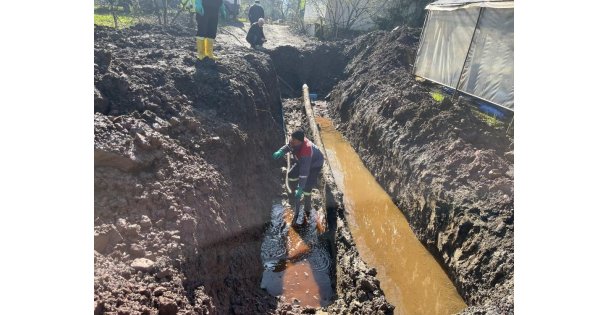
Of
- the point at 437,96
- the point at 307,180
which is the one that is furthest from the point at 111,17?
the point at 307,180

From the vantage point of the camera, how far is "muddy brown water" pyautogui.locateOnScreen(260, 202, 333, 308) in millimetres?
5312

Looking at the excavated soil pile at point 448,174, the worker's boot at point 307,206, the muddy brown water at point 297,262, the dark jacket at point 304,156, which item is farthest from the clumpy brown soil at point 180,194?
the excavated soil pile at point 448,174

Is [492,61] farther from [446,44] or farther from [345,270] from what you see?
[345,270]

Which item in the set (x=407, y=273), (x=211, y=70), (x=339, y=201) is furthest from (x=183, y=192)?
(x=211, y=70)

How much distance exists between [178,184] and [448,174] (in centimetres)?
444

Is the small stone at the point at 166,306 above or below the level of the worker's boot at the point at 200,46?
below

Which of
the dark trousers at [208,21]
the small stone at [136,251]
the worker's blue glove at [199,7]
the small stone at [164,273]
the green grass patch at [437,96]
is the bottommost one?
the small stone at [164,273]

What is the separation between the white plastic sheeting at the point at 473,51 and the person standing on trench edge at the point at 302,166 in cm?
423

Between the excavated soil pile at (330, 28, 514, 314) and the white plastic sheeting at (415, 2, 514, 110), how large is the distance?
2.17 ft

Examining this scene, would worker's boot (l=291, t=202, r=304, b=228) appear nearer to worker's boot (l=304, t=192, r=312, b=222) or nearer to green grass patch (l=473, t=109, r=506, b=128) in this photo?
worker's boot (l=304, t=192, r=312, b=222)

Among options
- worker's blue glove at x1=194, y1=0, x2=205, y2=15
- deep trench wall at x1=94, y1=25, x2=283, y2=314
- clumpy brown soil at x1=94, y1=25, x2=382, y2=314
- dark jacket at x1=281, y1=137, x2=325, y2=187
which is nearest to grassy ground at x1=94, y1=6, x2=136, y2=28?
deep trench wall at x1=94, y1=25, x2=283, y2=314

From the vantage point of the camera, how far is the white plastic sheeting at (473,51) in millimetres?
8016

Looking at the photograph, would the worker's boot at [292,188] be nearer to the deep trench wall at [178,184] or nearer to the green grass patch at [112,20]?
the deep trench wall at [178,184]

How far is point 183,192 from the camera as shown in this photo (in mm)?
4449
